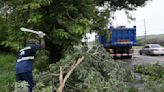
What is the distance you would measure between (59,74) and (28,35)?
3.25 m

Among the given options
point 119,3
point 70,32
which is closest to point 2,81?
point 70,32

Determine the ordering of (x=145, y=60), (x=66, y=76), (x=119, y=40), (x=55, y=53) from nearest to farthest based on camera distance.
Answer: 1. (x=66, y=76)
2. (x=55, y=53)
3. (x=145, y=60)
4. (x=119, y=40)

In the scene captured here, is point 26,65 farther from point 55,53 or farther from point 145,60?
point 145,60

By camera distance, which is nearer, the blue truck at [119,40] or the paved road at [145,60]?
the paved road at [145,60]

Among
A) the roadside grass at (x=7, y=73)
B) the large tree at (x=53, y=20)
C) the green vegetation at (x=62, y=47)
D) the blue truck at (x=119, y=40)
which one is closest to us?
the green vegetation at (x=62, y=47)

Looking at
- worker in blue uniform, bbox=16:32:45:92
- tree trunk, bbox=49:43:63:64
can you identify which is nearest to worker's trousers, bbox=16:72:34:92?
worker in blue uniform, bbox=16:32:45:92

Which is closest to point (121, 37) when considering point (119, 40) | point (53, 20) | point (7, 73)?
point (119, 40)

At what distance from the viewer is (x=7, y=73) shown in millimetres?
12328

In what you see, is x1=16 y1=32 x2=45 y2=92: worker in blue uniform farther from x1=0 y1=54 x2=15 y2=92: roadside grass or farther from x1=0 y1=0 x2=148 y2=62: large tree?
x1=0 y1=0 x2=148 y2=62: large tree

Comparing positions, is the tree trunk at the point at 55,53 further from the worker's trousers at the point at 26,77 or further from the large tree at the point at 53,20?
the worker's trousers at the point at 26,77

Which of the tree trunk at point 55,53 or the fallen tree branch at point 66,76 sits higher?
→ the fallen tree branch at point 66,76

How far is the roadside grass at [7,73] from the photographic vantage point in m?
10.2

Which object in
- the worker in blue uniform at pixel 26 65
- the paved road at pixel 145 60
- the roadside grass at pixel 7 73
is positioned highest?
the worker in blue uniform at pixel 26 65

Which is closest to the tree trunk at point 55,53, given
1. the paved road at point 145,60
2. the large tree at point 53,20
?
the large tree at point 53,20
